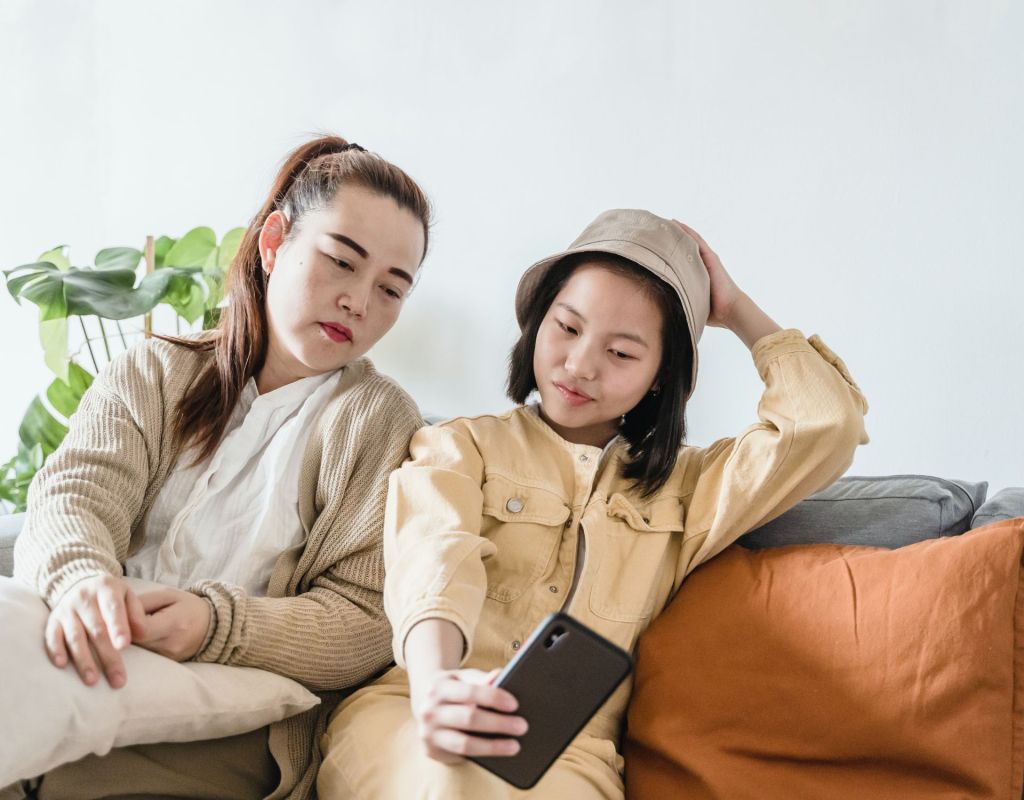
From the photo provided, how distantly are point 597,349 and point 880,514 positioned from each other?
0.41 m

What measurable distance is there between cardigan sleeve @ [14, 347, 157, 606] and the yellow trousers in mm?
316

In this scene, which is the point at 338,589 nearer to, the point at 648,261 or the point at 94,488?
the point at 94,488

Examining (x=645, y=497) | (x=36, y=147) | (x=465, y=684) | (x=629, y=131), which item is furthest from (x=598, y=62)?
(x=36, y=147)

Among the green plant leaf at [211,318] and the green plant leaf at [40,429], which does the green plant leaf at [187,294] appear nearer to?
the green plant leaf at [211,318]

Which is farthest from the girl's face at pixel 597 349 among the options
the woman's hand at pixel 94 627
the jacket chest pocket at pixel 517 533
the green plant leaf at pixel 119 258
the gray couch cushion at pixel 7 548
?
the green plant leaf at pixel 119 258

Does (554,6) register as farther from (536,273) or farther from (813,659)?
(813,659)

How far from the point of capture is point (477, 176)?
1.93 meters

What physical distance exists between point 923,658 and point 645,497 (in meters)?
0.38

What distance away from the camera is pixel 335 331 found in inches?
52.3

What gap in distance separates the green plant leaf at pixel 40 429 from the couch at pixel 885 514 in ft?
4.49

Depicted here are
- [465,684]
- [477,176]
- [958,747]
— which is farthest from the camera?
[477,176]

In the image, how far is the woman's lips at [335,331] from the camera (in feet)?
4.34

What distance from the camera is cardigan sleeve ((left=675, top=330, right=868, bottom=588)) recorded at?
118 cm

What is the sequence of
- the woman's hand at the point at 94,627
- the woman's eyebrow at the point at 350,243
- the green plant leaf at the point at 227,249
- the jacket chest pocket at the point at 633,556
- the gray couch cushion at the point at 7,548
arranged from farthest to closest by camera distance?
the green plant leaf at the point at 227,249 → the gray couch cushion at the point at 7,548 → the woman's eyebrow at the point at 350,243 → the jacket chest pocket at the point at 633,556 → the woman's hand at the point at 94,627
